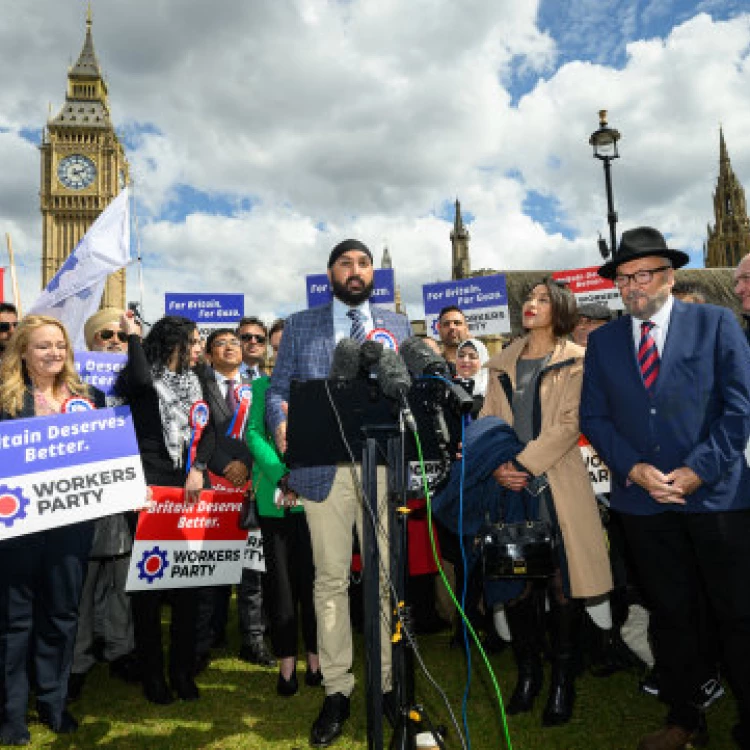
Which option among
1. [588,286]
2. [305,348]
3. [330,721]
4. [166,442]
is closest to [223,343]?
[166,442]

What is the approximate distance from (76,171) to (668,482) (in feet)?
301

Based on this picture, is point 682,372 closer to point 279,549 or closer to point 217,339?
point 279,549

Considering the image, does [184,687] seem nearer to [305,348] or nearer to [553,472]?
[305,348]

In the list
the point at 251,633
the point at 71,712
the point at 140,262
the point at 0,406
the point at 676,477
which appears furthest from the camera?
the point at 140,262

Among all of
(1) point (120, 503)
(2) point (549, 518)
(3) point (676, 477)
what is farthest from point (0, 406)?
(3) point (676, 477)

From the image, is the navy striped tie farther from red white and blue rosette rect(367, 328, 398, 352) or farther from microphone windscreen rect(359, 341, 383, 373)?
microphone windscreen rect(359, 341, 383, 373)

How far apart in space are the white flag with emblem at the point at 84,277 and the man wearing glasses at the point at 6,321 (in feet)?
2.79

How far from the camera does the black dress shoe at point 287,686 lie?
433 cm

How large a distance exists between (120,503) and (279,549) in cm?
117

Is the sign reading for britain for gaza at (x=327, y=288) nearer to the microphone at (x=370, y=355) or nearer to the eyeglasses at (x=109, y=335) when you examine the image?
the eyeglasses at (x=109, y=335)

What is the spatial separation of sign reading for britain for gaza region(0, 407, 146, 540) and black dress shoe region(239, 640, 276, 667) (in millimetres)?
1868

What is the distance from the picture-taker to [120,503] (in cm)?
399

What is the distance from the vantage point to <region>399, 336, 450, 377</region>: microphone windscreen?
2682 mm

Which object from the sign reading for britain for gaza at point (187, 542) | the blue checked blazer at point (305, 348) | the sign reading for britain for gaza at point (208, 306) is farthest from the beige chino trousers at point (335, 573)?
the sign reading for britain for gaza at point (208, 306)
